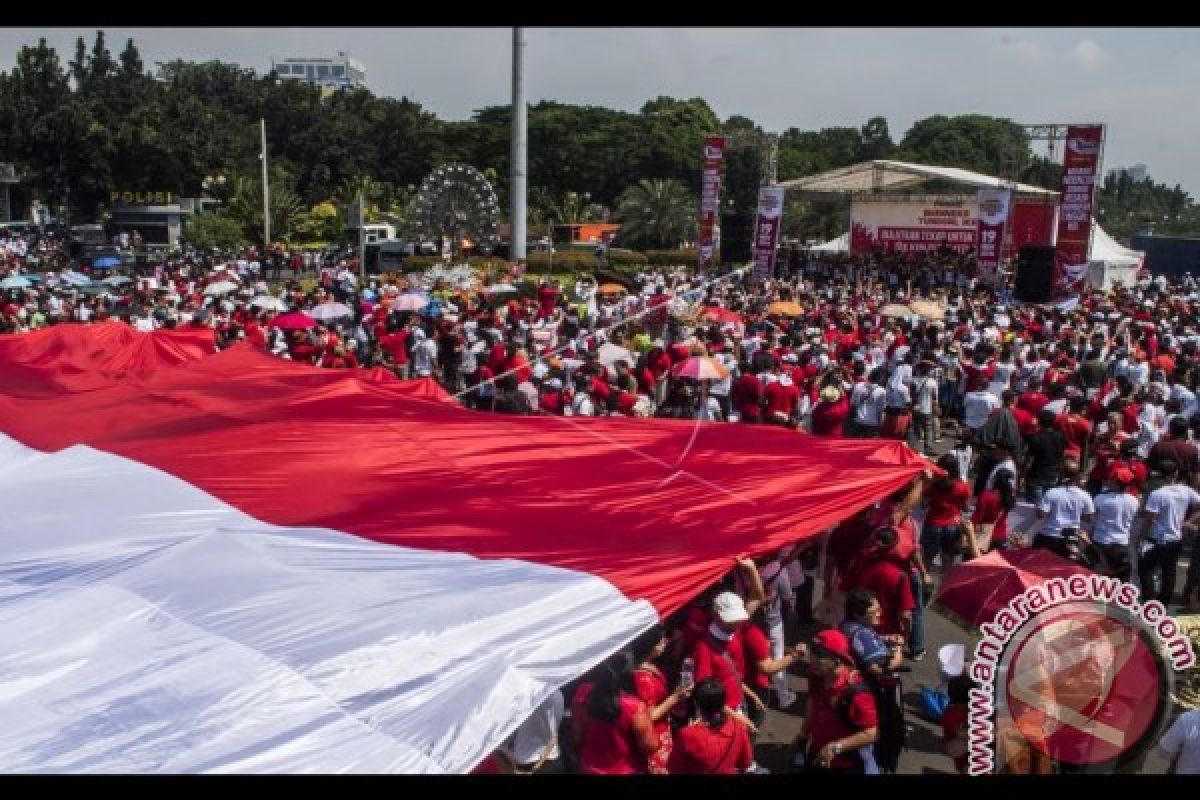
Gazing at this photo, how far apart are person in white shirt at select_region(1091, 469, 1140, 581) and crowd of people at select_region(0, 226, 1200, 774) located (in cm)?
1

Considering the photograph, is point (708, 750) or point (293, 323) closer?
point (708, 750)

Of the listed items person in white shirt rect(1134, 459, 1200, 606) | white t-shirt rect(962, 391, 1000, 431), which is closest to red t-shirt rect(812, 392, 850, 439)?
white t-shirt rect(962, 391, 1000, 431)

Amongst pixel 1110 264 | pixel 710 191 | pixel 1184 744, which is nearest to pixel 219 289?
pixel 710 191

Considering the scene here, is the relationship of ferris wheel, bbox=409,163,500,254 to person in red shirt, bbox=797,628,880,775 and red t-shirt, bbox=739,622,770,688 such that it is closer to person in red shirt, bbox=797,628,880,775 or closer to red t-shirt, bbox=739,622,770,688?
red t-shirt, bbox=739,622,770,688

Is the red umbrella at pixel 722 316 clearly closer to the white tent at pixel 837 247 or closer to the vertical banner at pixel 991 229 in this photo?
the vertical banner at pixel 991 229

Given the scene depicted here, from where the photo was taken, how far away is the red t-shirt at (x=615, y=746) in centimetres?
447

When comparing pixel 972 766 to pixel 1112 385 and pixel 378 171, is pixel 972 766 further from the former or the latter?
pixel 378 171

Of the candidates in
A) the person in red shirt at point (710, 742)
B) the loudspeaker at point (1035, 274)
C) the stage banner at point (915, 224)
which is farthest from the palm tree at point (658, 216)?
the person in red shirt at point (710, 742)

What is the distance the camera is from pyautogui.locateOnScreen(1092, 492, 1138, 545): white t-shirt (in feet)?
24.6

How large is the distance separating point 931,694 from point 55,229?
53.5m

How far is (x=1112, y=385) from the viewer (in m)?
11.5

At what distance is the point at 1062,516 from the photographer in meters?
7.38

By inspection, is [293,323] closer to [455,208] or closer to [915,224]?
[455,208]

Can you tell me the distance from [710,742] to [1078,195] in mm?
24492
